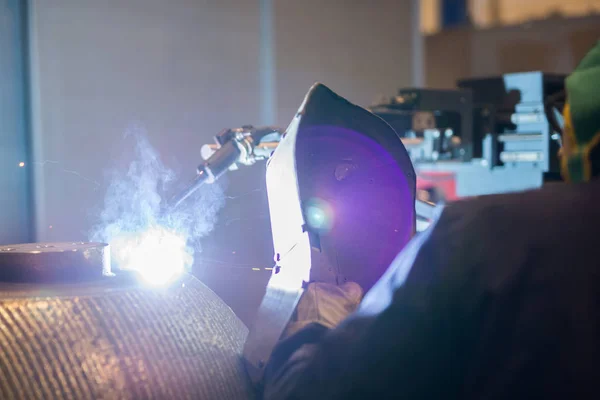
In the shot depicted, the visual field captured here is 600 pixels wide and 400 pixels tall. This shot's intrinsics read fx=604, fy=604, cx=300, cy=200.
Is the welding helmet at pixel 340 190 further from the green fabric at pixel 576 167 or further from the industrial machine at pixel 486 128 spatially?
the industrial machine at pixel 486 128

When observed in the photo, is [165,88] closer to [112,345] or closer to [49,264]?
[49,264]

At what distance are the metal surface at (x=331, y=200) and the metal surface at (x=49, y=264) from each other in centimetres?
33

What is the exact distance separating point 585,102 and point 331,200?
53cm

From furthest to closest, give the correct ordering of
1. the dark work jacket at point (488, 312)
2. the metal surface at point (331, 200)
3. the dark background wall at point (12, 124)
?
the dark background wall at point (12, 124) → the metal surface at point (331, 200) → the dark work jacket at point (488, 312)

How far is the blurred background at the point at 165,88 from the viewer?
1.51 m

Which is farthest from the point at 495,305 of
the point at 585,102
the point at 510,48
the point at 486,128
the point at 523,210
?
the point at 510,48

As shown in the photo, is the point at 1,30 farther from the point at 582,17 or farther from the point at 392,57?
the point at 582,17

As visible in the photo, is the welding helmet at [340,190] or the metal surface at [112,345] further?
the welding helmet at [340,190]

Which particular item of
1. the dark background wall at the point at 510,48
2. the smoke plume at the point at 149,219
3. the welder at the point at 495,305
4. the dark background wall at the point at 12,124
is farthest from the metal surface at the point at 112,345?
the dark background wall at the point at 510,48

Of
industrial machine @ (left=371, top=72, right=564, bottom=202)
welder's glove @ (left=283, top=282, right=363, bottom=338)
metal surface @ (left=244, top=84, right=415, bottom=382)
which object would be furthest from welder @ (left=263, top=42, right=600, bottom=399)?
industrial machine @ (left=371, top=72, right=564, bottom=202)

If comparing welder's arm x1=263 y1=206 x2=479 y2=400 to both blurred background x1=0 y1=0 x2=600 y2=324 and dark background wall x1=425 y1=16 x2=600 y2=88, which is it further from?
dark background wall x1=425 y1=16 x2=600 y2=88

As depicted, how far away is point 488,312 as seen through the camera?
0.65 metres

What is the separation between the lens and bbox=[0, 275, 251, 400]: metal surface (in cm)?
90

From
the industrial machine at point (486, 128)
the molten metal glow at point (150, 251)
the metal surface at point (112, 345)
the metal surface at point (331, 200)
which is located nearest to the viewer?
the metal surface at point (112, 345)
